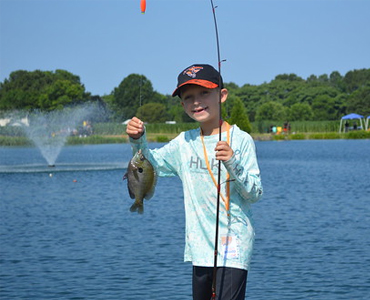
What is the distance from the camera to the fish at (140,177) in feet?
12.2

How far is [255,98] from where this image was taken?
374ft

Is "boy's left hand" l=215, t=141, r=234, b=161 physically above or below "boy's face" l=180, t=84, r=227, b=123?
below

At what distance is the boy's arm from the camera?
350 cm

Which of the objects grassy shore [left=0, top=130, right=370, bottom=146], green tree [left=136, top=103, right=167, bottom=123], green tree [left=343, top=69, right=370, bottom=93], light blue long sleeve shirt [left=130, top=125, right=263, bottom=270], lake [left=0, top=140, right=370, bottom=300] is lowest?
lake [left=0, top=140, right=370, bottom=300]

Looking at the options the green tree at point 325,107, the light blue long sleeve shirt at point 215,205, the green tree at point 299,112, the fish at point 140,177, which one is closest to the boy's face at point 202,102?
the light blue long sleeve shirt at point 215,205

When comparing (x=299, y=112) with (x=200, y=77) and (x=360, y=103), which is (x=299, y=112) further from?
(x=200, y=77)

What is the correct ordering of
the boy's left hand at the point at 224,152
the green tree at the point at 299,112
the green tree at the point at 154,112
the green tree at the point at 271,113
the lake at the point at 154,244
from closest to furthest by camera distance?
the boy's left hand at the point at 224,152 < the lake at the point at 154,244 < the green tree at the point at 154,112 < the green tree at the point at 271,113 < the green tree at the point at 299,112

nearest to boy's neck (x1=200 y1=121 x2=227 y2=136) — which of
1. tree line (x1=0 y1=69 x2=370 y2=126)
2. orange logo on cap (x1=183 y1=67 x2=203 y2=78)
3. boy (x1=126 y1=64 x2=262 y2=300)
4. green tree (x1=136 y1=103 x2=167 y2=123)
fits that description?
boy (x1=126 y1=64 x2=262 y2=300)

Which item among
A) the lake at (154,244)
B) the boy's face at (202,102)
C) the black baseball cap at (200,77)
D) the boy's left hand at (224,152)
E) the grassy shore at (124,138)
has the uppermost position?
the black baseball cap at (200,77)

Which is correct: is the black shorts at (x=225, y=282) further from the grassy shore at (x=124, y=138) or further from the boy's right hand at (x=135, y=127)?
the grassy shore at (x=124, y=138)

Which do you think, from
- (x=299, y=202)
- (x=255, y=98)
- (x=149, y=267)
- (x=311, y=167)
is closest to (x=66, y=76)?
(x=255, y=98)

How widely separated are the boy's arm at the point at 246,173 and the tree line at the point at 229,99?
6444 centimetres

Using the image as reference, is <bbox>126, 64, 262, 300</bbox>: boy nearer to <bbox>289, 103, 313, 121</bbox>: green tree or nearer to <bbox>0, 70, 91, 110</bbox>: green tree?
<bbox>0, 70, 91, 110</bbox>: green tree

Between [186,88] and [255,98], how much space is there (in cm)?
11114
